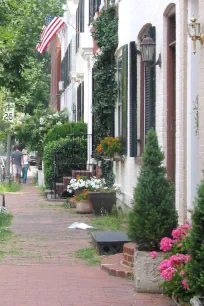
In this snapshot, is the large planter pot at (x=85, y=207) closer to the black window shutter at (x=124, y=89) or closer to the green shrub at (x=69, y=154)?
the black window shutter at (x=124, y=89)

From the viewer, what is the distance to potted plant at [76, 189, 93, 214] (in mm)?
17062

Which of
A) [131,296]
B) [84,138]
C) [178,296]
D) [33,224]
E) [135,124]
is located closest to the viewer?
[178,296]

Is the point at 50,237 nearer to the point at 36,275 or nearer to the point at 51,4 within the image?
the point at 36,275

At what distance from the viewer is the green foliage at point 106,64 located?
17094mm

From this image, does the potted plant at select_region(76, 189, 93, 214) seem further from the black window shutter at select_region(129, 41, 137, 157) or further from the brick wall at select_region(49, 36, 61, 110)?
the brick wall at select_region(49, 36, 61, 110)

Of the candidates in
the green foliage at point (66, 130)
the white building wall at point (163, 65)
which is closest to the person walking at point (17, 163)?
the green foliage at point (66, 130)

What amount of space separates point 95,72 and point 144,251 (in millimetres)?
10214

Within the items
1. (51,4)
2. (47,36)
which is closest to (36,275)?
(51,4)

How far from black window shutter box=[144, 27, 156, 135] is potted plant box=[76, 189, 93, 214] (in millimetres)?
4601

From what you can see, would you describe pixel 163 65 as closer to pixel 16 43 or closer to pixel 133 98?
pixel 133 98

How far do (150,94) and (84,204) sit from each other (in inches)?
206

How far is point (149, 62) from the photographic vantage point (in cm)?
1198

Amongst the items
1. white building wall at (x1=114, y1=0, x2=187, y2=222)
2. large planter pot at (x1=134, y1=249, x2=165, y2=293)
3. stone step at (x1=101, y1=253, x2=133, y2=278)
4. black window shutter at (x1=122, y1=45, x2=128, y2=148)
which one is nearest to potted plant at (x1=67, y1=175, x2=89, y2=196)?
white building wall at (x1=114, y1=0, x2=187, y2=222)

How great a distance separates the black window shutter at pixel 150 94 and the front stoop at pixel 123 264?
307cm
